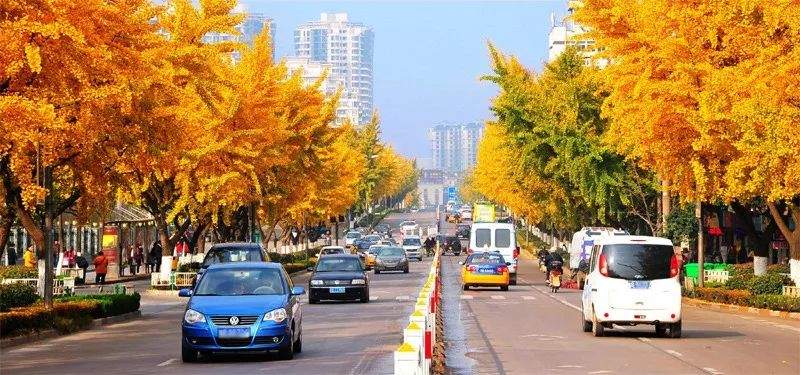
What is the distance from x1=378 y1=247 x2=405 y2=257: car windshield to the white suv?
4987 cm

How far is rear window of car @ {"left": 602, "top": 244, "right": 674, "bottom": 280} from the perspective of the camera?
3028cm

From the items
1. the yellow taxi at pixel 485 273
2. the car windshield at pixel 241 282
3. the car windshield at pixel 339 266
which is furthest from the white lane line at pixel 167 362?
the yellow taxi at pixel 485 273

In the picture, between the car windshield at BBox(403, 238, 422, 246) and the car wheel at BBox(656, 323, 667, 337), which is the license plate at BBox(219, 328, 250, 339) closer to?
the car wheel at BBox(656, 323, 667, 337)

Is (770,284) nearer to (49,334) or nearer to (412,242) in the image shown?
(49,334)

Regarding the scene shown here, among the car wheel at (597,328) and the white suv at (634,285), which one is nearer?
the white suv at (634,285)

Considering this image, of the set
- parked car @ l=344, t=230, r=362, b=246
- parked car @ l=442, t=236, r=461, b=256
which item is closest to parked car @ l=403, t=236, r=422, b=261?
parked car @ l=344, t=230, r=362, b=246

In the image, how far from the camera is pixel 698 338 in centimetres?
3022

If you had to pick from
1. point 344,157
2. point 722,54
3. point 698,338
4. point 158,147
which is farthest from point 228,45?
point 344,157

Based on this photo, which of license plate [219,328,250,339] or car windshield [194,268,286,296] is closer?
license plate [219,328,250,339]

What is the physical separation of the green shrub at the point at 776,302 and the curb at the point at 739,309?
134 millimetres

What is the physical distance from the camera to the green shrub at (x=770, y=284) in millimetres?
44594

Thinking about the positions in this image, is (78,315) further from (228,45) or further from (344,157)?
(344,157)

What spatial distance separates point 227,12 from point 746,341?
25106 mm

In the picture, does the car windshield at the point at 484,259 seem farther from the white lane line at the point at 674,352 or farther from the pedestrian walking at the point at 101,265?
the white lane line at the point at 674,352
